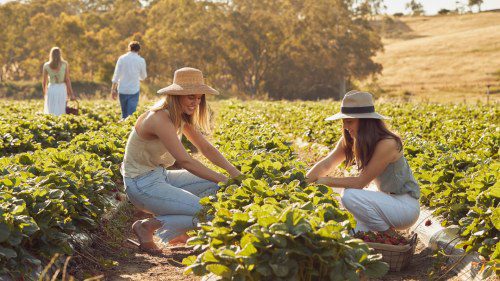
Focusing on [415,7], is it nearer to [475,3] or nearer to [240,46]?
[475,3]

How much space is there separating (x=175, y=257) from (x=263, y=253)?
2.54 m

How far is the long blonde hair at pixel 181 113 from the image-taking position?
20.6ft

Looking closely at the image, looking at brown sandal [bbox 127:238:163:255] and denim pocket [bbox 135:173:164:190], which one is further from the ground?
denim pocket [bbox 135:173:164:190]

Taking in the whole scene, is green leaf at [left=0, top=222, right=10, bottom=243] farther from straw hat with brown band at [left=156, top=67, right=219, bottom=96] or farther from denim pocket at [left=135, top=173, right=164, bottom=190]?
straw hat with brown band at [left=156, top=67, right=219, bottom=96]

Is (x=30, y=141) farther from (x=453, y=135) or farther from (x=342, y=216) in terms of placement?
(x=342, y=216)

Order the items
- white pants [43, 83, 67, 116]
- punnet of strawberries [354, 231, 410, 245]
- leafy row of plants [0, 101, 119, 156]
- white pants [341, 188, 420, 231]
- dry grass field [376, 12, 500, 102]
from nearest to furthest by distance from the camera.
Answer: punnet of strawberries [354, 231, 410, 245] < white pants [341, 188, 420, 231] < leafy row of plants [0, 101, 119, 156] < white pants [43, 83, 67, 116] < dry grass field [376, 12, 500, 102]

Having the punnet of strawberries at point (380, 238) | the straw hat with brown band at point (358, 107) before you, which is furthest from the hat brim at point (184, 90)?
the punnet of strawberries at point (380, 238)

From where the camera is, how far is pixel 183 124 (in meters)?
6.44

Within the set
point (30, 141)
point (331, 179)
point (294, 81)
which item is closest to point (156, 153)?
point (331, 179)

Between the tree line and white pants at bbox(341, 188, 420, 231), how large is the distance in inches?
1747

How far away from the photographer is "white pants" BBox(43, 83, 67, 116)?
14.7 metres

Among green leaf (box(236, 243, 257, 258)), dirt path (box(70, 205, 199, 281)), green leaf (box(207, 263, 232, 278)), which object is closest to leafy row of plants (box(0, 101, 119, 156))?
dirt path (box(70, 205, 199, 281))

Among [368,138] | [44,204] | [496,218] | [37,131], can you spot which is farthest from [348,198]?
[37,131]

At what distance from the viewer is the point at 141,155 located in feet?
21.0
